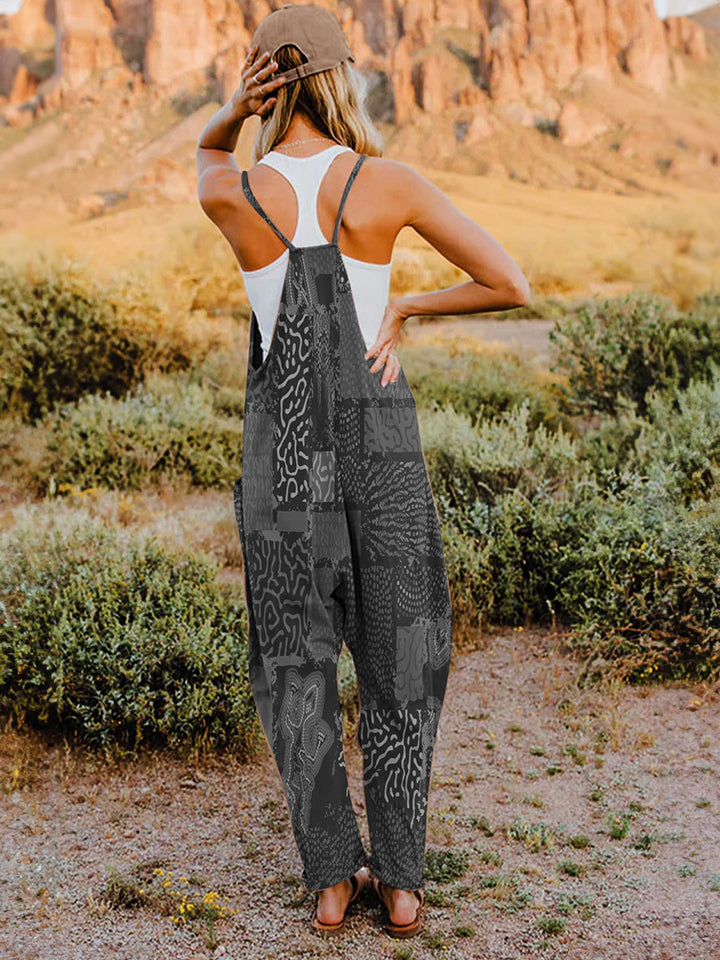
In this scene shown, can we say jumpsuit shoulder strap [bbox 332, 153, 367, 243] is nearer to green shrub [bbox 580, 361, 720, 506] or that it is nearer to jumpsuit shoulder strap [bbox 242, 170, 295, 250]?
jumpsuit shoulder strap [bbox 242, 170, 295, 250]

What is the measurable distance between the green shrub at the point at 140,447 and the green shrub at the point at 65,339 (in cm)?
131

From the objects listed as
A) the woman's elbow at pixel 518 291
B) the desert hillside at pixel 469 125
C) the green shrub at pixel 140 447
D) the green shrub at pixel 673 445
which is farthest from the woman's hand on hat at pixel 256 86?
the desert hillside at pixel 469 125

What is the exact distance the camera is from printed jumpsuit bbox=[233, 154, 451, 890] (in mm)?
1854

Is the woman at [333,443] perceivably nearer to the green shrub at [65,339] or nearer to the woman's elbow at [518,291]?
the woman's elbow at [518,291]

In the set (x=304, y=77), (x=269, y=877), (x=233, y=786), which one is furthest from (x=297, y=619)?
(x=233, y=786)

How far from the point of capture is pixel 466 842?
261 cm

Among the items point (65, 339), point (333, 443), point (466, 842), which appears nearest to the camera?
point (333, 443)

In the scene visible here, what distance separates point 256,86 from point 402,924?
179cm

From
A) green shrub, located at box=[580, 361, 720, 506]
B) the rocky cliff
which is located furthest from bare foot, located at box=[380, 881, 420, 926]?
the rocky cliff

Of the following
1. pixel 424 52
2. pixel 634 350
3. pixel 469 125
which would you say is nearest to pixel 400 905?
pixel 634 350

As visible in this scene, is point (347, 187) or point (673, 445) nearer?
point (347, 187)

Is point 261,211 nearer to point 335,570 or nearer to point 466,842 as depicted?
point 335,570

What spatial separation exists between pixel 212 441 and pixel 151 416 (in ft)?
1.54

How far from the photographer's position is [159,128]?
1203 inches
